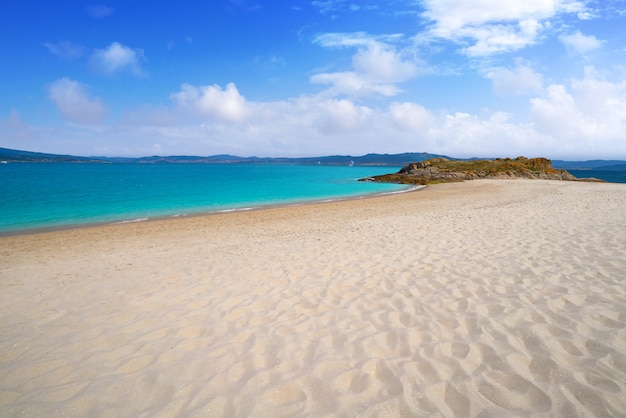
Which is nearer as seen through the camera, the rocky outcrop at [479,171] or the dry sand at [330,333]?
the dry sand at [330,333]

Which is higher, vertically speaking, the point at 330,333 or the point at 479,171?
the point at 479,171

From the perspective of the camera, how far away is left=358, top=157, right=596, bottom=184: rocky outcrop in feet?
173

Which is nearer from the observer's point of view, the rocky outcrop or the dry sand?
the dry sand

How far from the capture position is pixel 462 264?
7.15 m

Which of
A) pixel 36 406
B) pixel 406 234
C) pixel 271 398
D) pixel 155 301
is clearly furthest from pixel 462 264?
pixel 36 406

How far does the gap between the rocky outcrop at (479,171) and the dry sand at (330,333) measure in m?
45.0

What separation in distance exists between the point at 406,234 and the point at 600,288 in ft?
18.5

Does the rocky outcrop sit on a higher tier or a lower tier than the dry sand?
higher

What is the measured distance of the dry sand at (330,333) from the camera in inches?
130

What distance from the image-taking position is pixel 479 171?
55.4 meters

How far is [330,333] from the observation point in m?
4.52

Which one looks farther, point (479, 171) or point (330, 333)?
point (479, 171)

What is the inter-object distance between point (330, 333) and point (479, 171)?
59.3 metres

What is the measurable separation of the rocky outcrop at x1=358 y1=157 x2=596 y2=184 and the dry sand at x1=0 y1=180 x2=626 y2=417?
148 feet
